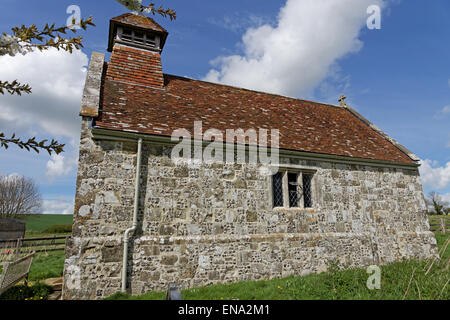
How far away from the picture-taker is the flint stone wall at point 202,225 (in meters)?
6.23

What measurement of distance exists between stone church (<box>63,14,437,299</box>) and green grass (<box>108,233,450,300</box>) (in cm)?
69

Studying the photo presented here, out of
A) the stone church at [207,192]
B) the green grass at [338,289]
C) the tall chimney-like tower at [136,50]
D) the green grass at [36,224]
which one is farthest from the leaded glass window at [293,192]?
the green grass at [36,224]

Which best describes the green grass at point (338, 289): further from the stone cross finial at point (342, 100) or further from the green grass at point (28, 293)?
the stone cross finial at point (342, 100)

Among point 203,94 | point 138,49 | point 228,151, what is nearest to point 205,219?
point 228,151

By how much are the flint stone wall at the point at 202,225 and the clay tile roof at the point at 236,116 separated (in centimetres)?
74

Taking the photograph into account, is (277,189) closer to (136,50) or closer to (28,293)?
(28,293)

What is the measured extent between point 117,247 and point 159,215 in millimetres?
1217

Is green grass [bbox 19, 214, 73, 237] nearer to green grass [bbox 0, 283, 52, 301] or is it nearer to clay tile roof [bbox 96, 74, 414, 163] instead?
green grass [bbox 0, 283, 52, 301]

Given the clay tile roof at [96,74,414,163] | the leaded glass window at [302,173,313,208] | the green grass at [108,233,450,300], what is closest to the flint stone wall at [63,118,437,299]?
the leaded glass window at [302,173,313,208]

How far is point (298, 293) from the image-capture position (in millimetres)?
5453
